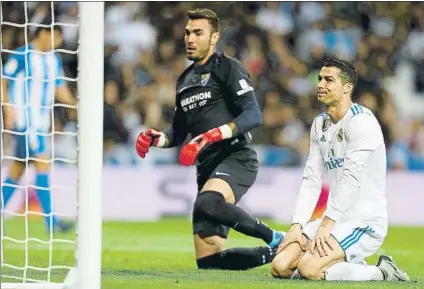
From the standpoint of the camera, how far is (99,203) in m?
4.88

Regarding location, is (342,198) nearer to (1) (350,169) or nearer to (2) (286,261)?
(1) (350,169)

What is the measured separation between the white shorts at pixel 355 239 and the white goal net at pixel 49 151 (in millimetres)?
1648

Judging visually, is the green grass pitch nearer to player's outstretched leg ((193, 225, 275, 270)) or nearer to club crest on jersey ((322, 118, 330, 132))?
player's outstretched leg ((193, 225, 275, 270))

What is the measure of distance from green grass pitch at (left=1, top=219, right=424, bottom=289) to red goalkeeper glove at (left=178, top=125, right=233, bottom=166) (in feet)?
2.44

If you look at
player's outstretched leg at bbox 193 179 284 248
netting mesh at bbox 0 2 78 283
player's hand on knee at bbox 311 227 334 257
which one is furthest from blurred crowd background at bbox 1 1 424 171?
player's hand on knee at bbox 311 227 334 257

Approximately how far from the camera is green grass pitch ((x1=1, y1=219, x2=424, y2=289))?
A: 19.3 ft

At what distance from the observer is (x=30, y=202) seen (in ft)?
38.6

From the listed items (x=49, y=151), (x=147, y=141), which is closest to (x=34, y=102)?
(x=49, y=151)

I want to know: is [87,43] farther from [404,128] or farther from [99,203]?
[404,128]

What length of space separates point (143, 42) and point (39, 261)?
6.96 m

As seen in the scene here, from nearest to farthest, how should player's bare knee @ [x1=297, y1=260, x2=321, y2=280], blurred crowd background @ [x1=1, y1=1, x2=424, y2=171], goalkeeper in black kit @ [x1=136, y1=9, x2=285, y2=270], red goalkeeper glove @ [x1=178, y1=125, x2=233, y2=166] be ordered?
player's bare knee @ [x1=297, y1=260, x2=321, y2=280], red goalkeeper glove @ [x1=178, y1=125, x2=233, y2=166], goalkeeper in black kit @ [x1=136, y1=9, x2=285, y2=270], blurred crowd background @ [x1=1, y1=1, x2=424, y2=171]

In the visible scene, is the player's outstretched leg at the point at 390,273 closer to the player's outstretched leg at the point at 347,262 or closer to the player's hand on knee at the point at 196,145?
the player's outstretched leg at the point at 347,262

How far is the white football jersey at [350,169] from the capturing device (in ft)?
19.7

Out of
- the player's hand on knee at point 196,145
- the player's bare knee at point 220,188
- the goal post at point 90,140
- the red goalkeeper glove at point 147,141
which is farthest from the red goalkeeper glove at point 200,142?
the goal post at point 90,140
